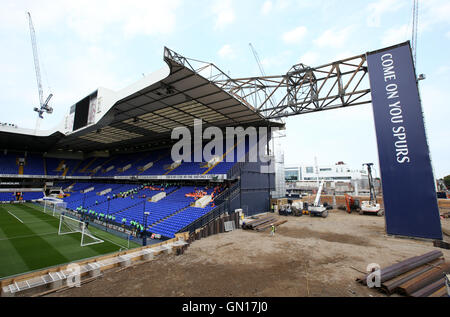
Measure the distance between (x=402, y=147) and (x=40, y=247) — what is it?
24394 millimetres

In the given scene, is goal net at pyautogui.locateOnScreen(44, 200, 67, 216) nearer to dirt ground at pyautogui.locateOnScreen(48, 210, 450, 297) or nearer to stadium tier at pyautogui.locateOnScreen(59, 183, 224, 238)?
stadium tier at pyautogui.locateOnScreen(59, 183, 224, 238)

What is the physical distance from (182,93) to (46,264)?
45.2 feet

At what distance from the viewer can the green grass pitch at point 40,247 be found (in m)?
10.6

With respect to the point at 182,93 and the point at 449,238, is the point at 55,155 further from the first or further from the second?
the point at 449,238

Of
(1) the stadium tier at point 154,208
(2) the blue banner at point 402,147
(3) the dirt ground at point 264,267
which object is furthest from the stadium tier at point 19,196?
(2) the blue banner at point 402,147

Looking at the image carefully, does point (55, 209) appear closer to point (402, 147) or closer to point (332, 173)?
point (402, 147)

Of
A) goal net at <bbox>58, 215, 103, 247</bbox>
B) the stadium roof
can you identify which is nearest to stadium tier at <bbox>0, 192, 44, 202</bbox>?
the stadium roof

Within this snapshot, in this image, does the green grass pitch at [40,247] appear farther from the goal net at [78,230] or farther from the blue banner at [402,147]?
the blue banner at [402,147]

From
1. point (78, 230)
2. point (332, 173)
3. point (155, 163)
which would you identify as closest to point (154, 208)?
point (78, 230)

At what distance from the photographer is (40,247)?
13.2 meters

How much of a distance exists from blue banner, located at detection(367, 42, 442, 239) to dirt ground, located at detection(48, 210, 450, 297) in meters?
1.56

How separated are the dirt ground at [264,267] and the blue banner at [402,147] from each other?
1557mm

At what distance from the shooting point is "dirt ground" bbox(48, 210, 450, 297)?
7336mm

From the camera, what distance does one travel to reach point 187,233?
1425cm
